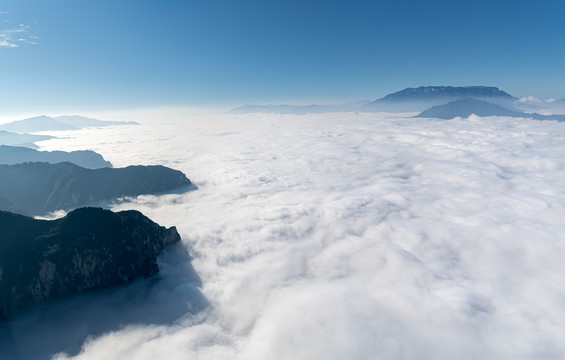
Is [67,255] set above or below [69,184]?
below

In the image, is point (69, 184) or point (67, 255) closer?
point (67, 255)

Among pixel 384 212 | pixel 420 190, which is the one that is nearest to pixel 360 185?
pixel 420 190

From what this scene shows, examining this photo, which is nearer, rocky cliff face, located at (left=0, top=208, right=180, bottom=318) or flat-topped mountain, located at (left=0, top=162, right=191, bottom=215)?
rocky cliff face, located at (left=0, top=208, right=180, bottom=318)

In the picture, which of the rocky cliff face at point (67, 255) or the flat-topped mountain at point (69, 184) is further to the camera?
the flat-topped mountain at point (69, 184)

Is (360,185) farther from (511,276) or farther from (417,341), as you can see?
(417,341)
